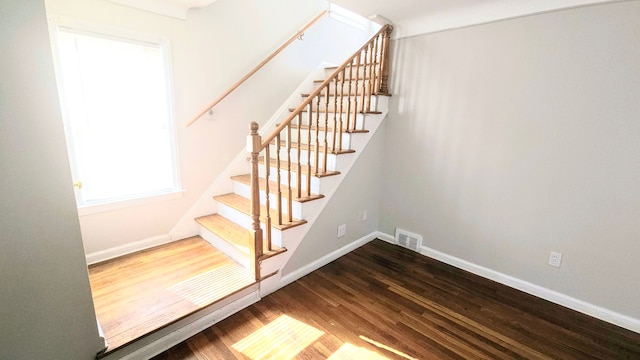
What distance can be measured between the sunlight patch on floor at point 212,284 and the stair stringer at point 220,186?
0.75m

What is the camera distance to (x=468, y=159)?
2.47 m

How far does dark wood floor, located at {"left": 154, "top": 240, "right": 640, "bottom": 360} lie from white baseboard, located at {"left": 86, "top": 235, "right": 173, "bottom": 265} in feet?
3.80

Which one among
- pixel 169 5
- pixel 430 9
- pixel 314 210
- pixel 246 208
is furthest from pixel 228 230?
pixel 430 9

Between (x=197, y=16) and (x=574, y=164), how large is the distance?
3278mm

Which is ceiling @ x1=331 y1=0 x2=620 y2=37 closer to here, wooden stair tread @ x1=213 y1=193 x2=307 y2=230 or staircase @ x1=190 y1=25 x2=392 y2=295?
→ staircase @ x1=190 y1=25 x2=392 y2=295

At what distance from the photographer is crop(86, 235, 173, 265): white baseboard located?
225 cm

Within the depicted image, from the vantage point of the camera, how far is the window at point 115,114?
2.00 metres

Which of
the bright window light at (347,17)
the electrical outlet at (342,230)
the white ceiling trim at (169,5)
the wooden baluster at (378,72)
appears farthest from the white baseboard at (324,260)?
the bright window light at (347,17)

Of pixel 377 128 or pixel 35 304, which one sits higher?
pixel 377 128

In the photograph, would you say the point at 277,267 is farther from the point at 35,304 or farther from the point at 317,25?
the point at 317,25

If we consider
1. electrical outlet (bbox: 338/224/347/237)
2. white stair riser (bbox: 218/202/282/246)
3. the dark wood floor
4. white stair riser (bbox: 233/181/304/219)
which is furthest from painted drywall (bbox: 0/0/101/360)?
electrical outlet (bbox: 338/224/347/237)

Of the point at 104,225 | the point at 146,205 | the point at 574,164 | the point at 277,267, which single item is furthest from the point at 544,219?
the point at 104,225

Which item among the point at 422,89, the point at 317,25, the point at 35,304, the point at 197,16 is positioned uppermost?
the point at 317,25

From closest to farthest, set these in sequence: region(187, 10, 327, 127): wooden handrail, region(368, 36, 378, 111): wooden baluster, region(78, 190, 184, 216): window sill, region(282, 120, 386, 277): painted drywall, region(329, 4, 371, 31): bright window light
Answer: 1. region(78, 190, 184, 216): window sill
2. region(282, 120, 386, 277): painted drywall
3. region(187, 10, 327, 127): wooden handrail
4. region(368, 36, 378, 111): wooden baluster
5. region(329, 4, 371, 31): bright window light
